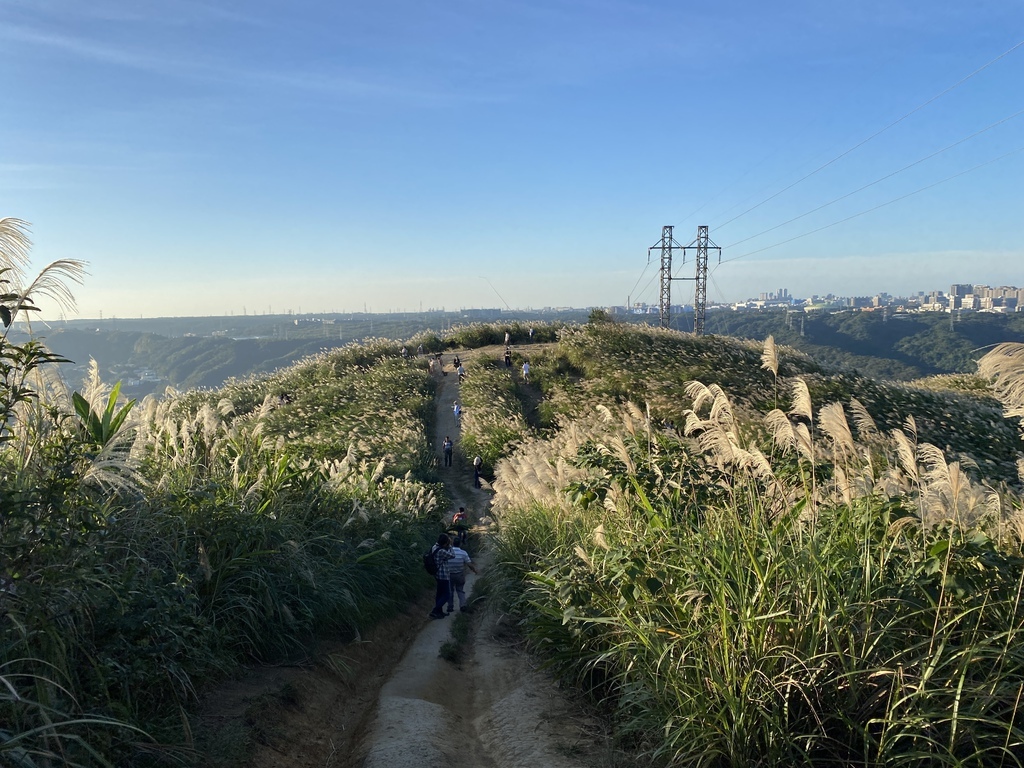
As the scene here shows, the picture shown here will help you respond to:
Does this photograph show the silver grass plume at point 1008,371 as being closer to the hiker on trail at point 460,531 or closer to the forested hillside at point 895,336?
the hiker on trail at point 460,531

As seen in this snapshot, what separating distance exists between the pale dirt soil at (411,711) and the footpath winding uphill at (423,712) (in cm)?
1

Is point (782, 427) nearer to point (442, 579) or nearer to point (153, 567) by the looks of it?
point (153, 567)

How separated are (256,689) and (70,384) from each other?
299cm

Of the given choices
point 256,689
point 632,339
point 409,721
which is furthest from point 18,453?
point 632,339

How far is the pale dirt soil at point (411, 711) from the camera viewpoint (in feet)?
16.7

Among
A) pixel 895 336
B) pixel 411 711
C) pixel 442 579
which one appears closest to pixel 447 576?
pixel 442 579

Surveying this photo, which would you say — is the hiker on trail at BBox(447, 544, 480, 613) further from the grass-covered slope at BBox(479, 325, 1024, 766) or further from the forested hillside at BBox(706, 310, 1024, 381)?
the forested hillside at BBox(706, 310, 1024, 381)

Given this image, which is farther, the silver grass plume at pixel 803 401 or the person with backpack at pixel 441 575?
the person with backpack at pixel 441 575

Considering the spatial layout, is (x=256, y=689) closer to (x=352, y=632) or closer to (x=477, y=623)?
(x=352, y=632)

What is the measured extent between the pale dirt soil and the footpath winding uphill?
0.04ft

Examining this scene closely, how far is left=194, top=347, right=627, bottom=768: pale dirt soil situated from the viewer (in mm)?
5094

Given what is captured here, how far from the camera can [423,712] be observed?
612 centimetres

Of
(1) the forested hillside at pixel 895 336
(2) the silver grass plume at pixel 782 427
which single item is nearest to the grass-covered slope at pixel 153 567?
(2) the silver grass plume at pixel 782 427

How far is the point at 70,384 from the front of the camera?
588cm
